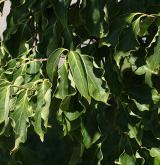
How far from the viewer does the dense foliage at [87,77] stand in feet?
5.34

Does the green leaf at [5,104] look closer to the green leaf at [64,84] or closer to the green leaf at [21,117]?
the green leaf at [21,117]

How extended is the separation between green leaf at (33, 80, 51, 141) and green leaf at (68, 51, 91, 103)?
0.29 ft

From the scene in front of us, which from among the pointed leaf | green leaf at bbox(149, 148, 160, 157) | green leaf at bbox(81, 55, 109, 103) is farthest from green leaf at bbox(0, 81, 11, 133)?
green leaf at bbox(149, 148, 160, 157)

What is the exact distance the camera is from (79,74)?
159 centimetres

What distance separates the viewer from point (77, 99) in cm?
168

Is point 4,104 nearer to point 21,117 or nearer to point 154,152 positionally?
point 21,117

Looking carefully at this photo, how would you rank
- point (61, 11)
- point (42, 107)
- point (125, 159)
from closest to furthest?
point (42, 107) → point (61, 11) → point (125, 159)

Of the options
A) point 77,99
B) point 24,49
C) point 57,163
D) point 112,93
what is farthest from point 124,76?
point 57,163

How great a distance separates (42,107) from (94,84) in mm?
176

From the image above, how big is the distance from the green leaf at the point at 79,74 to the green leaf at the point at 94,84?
3 centimetres

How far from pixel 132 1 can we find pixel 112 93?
31 centimetres

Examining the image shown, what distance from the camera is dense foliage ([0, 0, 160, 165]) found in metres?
1.63

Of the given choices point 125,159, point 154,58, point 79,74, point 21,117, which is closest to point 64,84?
point 79,74

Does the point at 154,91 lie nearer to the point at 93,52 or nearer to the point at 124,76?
the point at 124,76
